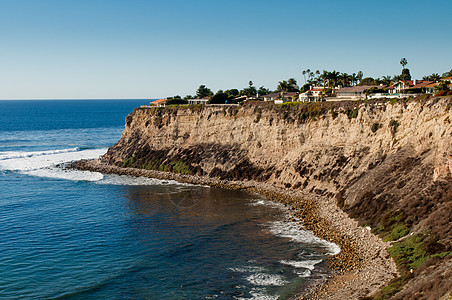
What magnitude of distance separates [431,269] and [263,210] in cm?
2780

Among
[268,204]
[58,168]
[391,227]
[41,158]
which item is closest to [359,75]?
[268,204]

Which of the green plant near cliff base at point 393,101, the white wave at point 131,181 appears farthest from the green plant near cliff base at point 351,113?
the white wave at point 131,181

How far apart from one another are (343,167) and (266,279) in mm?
31346

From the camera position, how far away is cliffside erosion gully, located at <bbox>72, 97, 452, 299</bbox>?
37906 mm

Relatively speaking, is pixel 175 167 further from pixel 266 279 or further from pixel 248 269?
pixel 266 279

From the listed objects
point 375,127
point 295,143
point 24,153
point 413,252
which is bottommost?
point 413,252

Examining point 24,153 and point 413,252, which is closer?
point 413,252

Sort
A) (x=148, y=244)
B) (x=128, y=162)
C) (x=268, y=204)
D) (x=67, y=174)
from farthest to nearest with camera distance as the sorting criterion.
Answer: (x=128, y=162)
(x=67, y=174)
(x=268, y=204)
(x=148, y=244)

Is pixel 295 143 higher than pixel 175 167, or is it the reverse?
pixel 295 143

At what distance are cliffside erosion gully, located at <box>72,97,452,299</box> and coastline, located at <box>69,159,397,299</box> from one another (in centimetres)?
12

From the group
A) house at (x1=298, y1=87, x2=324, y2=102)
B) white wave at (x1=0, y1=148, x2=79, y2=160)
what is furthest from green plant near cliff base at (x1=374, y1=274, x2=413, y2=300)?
white wave at (x1=0, y1=148, x2=79, y2=160)

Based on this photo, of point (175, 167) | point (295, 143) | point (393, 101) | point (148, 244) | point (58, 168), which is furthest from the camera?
point (58, 168)

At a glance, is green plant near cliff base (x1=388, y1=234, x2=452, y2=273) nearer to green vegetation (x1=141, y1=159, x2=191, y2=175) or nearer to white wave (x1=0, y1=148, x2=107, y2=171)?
green vegetation (x1=141, y1=159, x2=191, y2=175)

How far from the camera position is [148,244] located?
4706cm
